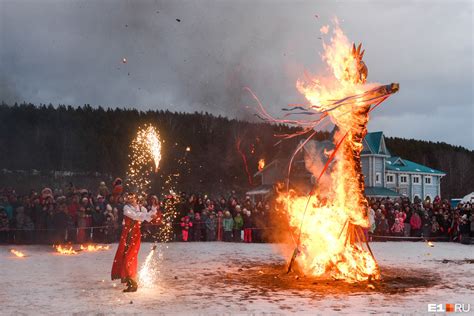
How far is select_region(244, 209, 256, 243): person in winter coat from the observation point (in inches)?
880

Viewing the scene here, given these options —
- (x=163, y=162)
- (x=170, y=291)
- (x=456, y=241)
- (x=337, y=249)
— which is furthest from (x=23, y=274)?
(x=163, y=162)

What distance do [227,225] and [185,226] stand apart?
1.91 m

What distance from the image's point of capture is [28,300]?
29.7ft

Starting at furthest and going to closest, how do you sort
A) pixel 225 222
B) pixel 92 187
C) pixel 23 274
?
pixel 92 187, pixel 225 222, pixel 23 274

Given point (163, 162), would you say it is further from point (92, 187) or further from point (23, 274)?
point (23, 274)

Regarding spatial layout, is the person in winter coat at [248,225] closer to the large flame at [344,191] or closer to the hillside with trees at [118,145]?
the large flame at [344,191]

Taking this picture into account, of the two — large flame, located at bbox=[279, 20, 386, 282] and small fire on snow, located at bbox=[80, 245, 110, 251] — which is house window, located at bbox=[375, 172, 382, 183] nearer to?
small fire on snow, located at bbox=[80, 245, 110, 251]

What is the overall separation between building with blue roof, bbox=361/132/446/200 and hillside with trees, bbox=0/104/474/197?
38.0 feet

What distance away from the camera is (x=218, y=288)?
10.6 m

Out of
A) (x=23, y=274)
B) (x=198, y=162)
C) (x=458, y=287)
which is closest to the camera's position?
(x=458, y=287)

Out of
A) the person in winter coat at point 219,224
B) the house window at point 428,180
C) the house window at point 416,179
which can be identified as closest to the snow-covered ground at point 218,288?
the person in winter coat at point 219,224

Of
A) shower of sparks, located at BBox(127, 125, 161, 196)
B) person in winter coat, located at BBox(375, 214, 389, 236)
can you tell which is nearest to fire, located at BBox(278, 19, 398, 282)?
person in winter coat, located at BBox(375, 214, 389, 236)

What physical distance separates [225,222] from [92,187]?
3951cm
